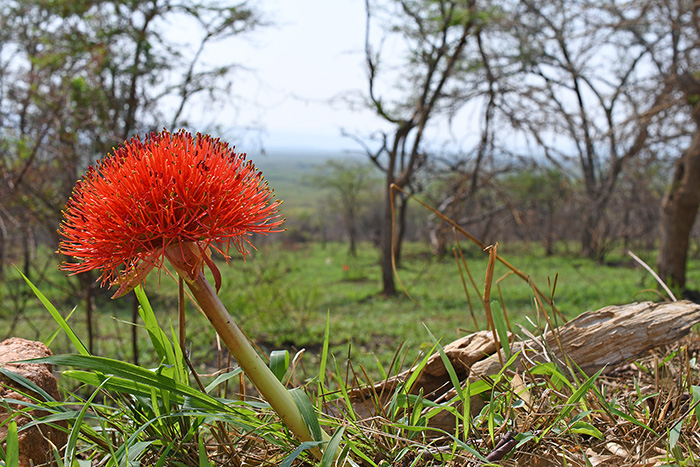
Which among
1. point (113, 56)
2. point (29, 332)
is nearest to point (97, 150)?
point (113, 56)

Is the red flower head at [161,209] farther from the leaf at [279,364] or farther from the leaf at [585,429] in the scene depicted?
the leaf at [585,429]

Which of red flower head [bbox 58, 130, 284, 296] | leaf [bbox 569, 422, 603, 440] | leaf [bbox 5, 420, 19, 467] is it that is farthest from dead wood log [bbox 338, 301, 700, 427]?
leaf [bbox 5, 420, 19, 467]

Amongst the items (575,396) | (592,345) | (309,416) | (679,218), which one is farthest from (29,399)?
(679,218)

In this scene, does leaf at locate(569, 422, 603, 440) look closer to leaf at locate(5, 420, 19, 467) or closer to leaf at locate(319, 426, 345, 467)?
leaf at locate(319, 426, 345, 467)

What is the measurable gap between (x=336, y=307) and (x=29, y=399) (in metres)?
11.8

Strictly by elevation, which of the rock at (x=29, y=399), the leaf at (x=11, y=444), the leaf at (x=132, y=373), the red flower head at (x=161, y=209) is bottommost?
the rock at (x=29, y=399)

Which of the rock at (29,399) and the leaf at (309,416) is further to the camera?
the rock at (29,399)

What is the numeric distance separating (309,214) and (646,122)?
4422 centimetres

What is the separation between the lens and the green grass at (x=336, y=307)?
770 cm

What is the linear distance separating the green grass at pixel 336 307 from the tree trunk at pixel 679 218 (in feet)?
1.83

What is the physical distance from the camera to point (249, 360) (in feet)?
2.82

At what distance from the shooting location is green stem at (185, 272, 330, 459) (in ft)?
2.84

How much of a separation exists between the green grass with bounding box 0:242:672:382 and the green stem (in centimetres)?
374

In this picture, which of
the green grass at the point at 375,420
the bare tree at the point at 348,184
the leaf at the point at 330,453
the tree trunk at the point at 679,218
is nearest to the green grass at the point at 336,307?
the tree trunk at the point at 679,218
